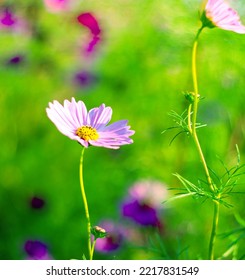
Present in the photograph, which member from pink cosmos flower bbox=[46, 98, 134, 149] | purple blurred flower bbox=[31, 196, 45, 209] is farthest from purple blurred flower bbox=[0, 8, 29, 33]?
pink cosmos flower bbox=[46, 98, 134, 149]

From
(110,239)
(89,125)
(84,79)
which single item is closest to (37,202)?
(110,239)

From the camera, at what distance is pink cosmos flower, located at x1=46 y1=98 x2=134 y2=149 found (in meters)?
0.45

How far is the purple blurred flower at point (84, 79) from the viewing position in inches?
58.7

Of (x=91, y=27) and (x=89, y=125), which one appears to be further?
(x=91, y=27)

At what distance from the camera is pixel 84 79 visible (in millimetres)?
1494

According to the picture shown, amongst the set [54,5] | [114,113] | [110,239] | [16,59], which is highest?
[54,5]

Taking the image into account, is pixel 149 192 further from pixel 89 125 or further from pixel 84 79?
pixel 89 125

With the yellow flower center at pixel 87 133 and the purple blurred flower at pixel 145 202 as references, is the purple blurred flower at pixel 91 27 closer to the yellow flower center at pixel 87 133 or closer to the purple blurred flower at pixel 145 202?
the purple blurred flower at pixel 145 202

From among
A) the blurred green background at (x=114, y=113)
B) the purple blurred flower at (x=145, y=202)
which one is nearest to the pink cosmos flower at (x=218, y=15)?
the blurred green background at (x=114, y=113)

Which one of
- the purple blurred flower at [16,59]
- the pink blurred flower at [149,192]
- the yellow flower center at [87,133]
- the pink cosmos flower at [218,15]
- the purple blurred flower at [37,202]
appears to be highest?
the purple blurred flower at [16,59]

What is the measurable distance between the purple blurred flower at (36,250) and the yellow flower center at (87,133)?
0.82 m

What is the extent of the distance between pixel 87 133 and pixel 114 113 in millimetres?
929

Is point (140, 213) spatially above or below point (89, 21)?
below
